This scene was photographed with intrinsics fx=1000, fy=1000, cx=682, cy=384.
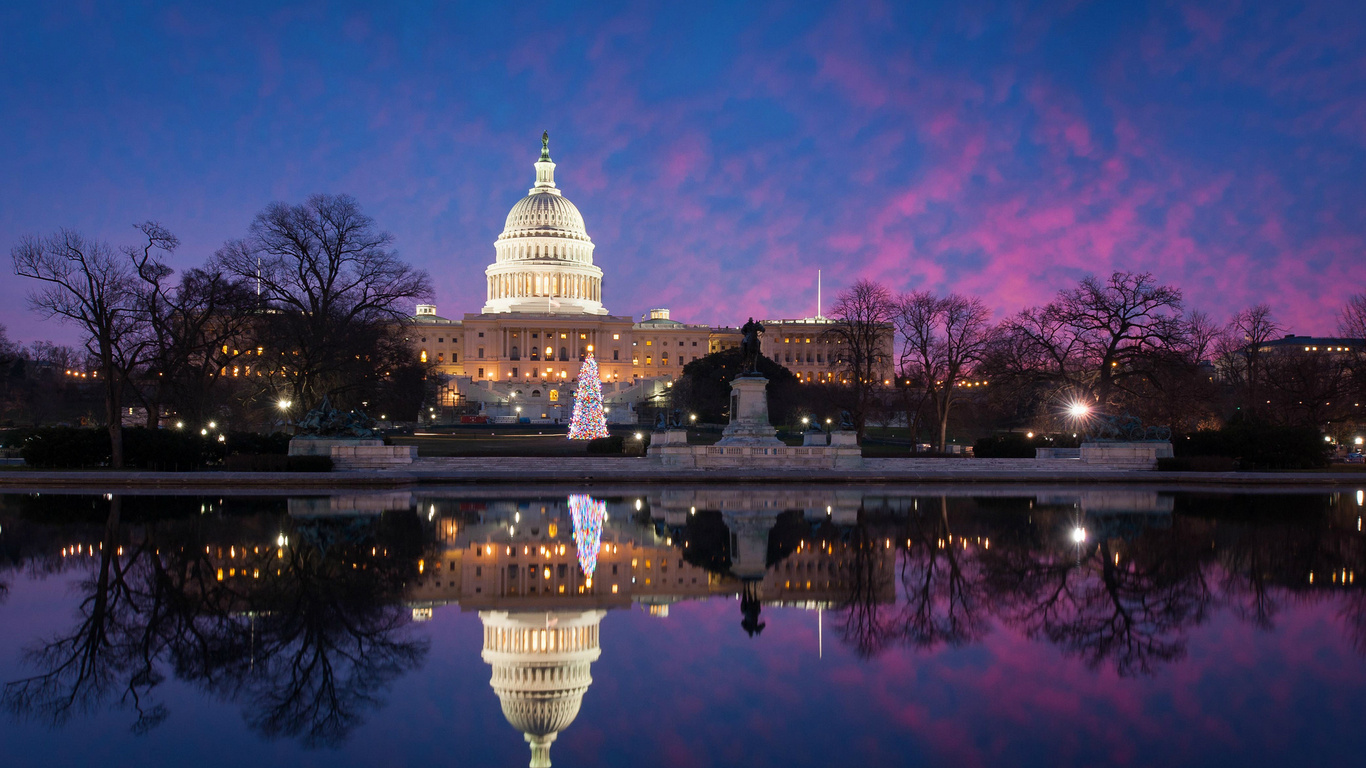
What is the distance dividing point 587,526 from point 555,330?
114m

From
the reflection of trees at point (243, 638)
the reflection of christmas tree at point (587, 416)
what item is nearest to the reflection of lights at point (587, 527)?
the reflection of trees at point (243, 638)

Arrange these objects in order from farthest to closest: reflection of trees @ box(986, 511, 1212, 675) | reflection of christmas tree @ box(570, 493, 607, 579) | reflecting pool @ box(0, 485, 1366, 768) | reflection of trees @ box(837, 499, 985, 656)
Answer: reflection of christmas tree @ box(570, 493, 607, 579), reflection of trees @ box(837, 499, 985, 656), reflection of trees @ box(986, 511, 1212, 675), reflecting pool @ box(0, 485, 1366, 768)

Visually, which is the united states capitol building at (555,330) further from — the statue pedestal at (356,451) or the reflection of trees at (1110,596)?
the reflection of trees at (1110,596)

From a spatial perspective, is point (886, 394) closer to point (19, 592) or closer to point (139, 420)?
point (139, 420)

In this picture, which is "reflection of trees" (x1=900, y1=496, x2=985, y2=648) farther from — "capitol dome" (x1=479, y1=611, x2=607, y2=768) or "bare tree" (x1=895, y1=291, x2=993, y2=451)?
"bare tree" (x1=895, y1=291, x2=993, y2=451)

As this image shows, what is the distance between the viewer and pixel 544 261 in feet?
446

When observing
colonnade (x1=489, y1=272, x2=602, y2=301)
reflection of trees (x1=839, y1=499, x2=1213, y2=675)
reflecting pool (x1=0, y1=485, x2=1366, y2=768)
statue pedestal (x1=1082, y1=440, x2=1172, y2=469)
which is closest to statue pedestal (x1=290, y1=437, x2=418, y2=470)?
reflecting pool (x1=0, y1=485, x2=1366, y2=768)

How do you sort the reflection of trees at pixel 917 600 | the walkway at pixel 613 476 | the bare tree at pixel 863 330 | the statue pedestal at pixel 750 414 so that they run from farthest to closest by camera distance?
the bare tree at pixel 863 330
the statue pedestal at pixel 750 414
the walkway at pixel 613 476
the reflection of trees at pixel 917 600

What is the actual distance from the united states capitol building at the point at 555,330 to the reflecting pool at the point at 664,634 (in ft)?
350

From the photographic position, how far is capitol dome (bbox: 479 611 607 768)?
24.3ft

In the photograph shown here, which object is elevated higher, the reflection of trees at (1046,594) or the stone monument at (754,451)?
the stone monument at (754,451)

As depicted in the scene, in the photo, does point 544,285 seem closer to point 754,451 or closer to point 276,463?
point 754,451

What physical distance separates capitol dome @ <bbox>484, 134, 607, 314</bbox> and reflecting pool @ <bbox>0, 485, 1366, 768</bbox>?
397 feet

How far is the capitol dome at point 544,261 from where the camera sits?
Answer: 136625mm
